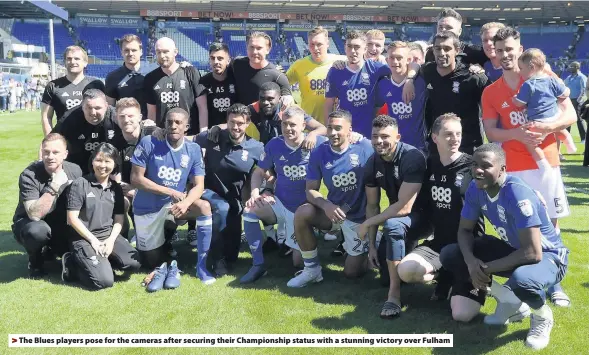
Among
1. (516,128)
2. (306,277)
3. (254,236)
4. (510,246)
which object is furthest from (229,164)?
(510,246)

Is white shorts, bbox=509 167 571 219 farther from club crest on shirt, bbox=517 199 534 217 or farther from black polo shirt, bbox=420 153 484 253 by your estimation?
club crest on shirt, bbox=517 199 534 217

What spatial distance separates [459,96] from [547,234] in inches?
66.9

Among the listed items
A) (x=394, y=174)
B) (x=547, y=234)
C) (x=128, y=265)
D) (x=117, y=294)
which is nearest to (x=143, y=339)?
(x=117, y=294)

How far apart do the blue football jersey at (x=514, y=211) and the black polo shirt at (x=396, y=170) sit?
0.60 metres

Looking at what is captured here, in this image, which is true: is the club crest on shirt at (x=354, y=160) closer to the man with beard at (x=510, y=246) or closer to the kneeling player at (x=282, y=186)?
the kneeling player at (x=282, y=186)

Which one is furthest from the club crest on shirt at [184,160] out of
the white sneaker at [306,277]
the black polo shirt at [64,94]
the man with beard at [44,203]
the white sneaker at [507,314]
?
the white sneaker at [507,314]

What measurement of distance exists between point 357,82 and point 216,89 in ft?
5.44

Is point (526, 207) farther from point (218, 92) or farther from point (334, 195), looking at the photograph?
point (218, 92)

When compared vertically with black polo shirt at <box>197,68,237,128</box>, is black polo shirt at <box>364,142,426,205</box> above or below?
below

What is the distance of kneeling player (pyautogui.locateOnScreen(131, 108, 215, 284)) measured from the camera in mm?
5020

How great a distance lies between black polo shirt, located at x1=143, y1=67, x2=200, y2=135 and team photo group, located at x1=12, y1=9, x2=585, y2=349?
0.02 meters

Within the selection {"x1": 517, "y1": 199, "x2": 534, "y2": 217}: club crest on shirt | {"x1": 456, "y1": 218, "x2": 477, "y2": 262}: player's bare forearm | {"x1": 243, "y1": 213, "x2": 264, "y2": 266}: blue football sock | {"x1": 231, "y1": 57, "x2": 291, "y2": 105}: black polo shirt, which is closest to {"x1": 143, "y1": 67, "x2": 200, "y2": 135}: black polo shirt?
{"x1": 231, "y1": 57, "x2": 291, "y2": 105}: black polo shirt

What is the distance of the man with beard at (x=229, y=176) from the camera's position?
5258 mm

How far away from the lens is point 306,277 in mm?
4801
